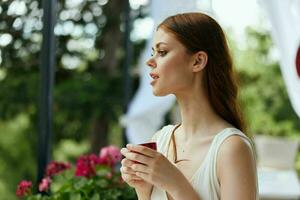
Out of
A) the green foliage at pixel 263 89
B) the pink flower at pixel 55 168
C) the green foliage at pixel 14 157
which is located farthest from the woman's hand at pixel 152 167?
the green foliage at pixel 263 89

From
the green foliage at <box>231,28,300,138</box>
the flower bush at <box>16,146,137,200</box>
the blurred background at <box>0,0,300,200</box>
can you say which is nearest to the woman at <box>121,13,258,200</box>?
the flower bush at <box>16,146,137,200</box>

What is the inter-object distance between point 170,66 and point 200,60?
0.07 meters

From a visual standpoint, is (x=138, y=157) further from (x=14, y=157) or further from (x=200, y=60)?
(x=14, y=157)

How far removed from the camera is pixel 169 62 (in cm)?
124

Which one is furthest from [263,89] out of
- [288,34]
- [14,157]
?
[288,34]

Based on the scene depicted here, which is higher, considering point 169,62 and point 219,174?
point 169,62

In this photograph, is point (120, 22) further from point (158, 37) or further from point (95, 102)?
point (158, 37)

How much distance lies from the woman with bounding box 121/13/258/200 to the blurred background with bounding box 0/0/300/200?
3671mm

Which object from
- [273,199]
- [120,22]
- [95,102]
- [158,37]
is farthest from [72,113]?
[158,37]

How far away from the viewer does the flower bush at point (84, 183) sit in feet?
5.87

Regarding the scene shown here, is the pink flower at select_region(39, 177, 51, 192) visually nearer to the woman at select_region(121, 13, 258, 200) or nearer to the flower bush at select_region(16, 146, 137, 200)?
the flower bush at select_region(16, 146, 137, 200)

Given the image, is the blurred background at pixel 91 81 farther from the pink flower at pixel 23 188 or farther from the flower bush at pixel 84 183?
the pink flower at pixel 23 188

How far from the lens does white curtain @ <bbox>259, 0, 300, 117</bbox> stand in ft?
6.55

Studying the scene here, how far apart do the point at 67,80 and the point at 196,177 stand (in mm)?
5731
